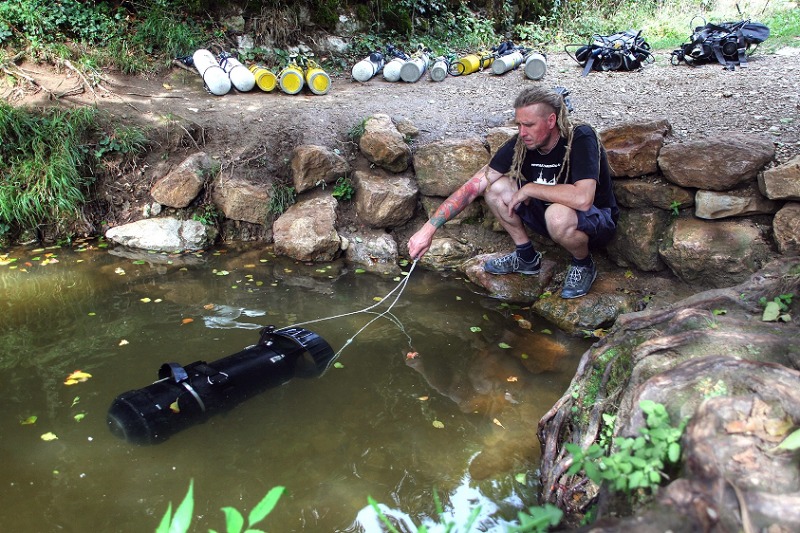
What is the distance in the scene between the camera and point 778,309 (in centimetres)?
254

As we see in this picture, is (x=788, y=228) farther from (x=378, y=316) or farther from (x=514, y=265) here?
(x=378, y=316)

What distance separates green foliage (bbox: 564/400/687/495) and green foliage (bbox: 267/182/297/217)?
4.10 metres

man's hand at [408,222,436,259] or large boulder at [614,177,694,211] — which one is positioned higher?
large boulder at [614,177,694,211]

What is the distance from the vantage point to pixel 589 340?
386 centimetres

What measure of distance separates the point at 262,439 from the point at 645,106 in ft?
16.0

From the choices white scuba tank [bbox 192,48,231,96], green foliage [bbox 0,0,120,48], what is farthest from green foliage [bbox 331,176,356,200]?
green foliage [bbox 0,0,120,48]

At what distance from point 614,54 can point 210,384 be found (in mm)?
6505

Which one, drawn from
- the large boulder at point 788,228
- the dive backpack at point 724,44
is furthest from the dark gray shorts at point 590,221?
the dive backpack at point 724,44

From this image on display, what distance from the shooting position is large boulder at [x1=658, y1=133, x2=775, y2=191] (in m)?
3.94

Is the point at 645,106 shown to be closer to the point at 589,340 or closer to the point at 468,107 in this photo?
the point at 468,107

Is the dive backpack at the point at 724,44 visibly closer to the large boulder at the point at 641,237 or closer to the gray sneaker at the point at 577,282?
the large boulder at the point at 641,237

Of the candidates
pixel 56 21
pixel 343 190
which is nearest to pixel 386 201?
pixel 343 190

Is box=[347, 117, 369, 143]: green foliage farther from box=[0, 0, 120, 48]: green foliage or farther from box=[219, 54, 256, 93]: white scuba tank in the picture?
box=[0, 0, 120, 48]: green foliage

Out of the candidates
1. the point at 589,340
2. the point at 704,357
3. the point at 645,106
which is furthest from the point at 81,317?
the point at 645,106
